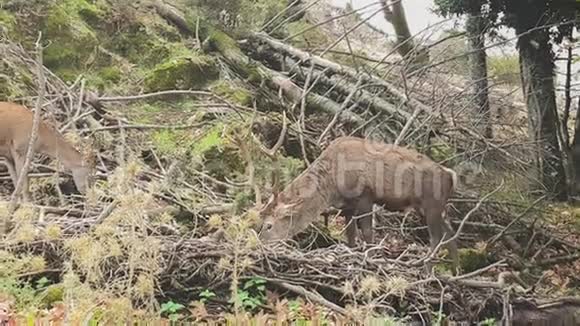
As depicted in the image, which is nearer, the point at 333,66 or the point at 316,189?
the point at 316,189

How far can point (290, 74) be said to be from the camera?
→ 13438 mm

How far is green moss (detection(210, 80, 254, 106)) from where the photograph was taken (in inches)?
479

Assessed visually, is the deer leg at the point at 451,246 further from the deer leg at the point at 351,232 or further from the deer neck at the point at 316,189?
the deer neck at the point at 316,189

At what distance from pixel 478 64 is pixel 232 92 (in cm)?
508

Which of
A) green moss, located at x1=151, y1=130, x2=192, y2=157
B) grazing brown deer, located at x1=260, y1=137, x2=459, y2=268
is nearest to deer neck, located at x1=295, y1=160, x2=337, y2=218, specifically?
Answer: grazing brown deer, located at x1=260, y1=137, x2=459, y2=268

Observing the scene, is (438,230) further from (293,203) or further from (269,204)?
(269,204)

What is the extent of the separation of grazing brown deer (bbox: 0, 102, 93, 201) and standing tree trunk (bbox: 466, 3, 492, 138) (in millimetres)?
5636

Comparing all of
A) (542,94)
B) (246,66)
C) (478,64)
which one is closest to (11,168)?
(246,66)

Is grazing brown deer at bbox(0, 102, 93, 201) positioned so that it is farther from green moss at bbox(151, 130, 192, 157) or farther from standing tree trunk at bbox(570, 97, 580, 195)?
standing tree trunk at bbox(570, 97, 580, 195)

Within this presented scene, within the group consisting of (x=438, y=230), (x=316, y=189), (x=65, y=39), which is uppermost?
(x=65, y=39)

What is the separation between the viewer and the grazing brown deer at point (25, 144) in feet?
30.3

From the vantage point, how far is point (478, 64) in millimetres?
15375

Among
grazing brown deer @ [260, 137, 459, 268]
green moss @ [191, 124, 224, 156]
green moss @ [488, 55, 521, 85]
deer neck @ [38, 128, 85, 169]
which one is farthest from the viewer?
green moss @ [488, 55, 521, 85]

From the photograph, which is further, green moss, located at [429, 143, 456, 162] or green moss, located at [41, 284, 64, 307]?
green moss, located at [429, 143, 456, 162]
